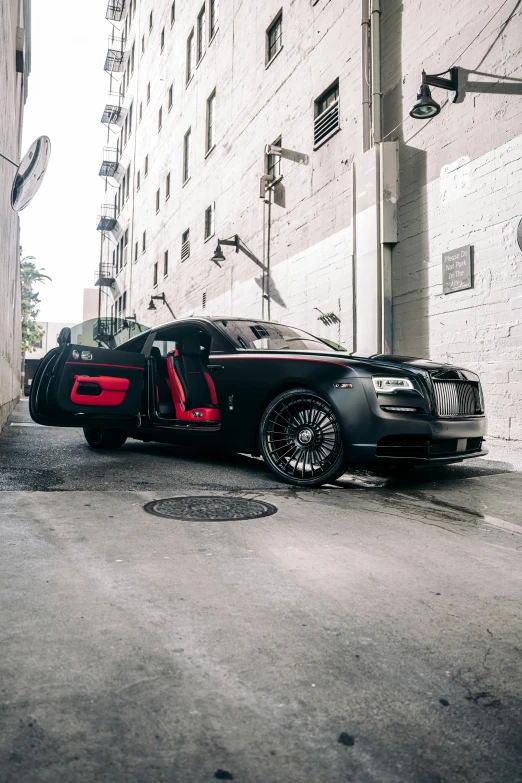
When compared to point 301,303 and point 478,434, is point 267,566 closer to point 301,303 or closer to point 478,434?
point 478,434

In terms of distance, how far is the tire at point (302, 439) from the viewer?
199 inches

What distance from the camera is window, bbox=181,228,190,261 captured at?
2141 cm

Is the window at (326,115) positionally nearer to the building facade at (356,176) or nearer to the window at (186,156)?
the building facade at (356,176)

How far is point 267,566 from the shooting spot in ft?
9.81

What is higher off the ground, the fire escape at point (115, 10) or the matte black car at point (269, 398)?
the fire escape at point (115, 10)

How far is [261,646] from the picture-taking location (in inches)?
81.7

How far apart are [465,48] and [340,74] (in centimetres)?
362

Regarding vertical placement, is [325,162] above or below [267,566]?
above

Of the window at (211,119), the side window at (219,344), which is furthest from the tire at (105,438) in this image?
the window at (211,119)

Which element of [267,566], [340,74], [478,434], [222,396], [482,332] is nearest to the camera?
[267,566]

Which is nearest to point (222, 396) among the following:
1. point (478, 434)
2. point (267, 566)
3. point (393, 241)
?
point (478, 434)

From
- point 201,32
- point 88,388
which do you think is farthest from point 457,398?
point 201,32

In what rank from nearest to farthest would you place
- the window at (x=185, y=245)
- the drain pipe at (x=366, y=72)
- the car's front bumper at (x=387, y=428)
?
1. the car's front bumper at (x=387, y=428)
2. the drain pipe at (x=366, y=72)
3. the window at (x=185, y=245)

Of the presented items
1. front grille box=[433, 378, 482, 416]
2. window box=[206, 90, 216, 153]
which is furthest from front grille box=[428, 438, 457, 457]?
window box=[206, 90, 216, 153]
